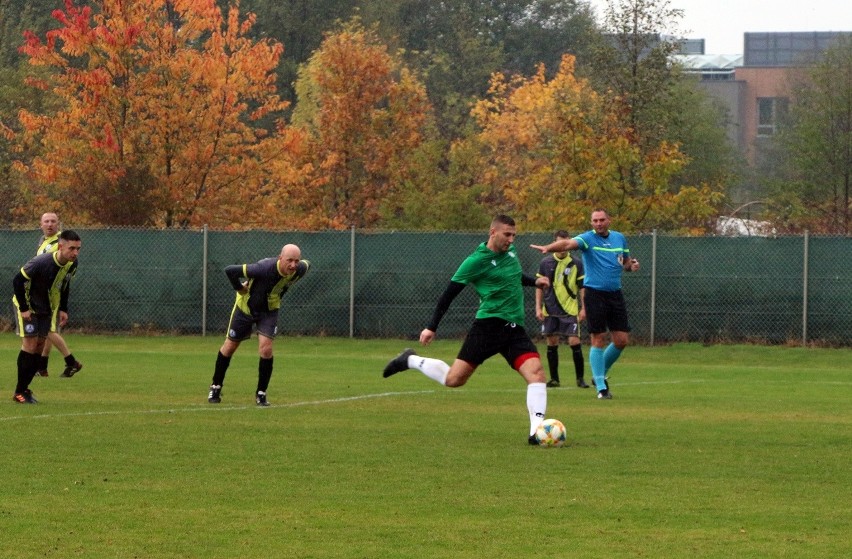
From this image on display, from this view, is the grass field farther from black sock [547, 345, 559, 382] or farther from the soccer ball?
black sock [547, 345, 559, 382]

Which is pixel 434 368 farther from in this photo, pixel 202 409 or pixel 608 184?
pixel 608 184

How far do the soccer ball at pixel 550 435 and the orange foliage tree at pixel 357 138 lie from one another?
2967 centimetres

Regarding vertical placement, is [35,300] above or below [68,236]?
below

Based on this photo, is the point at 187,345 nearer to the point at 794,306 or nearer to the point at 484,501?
the point at 794,306

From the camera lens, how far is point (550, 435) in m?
12.1

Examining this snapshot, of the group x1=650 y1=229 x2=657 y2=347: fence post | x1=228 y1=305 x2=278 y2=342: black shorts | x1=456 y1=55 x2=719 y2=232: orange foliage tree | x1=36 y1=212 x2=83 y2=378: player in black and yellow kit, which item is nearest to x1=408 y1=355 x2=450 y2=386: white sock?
x1=228 y1=305 x2=278 y2=342: black shorts

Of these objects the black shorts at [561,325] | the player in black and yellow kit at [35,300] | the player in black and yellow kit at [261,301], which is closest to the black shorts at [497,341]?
the player in black and yellow kit at [261,301]

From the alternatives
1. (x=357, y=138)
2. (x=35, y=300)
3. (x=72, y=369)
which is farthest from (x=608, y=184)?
(x=35, y=300)

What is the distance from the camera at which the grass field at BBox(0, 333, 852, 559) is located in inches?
316

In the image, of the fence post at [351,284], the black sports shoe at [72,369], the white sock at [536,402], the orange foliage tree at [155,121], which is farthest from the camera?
the orange foliage tree at [155,121]

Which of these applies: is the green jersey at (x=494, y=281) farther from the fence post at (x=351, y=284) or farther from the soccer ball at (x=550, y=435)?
the fence post at (x=351, y=284)

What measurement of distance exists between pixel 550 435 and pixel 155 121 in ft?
87.5

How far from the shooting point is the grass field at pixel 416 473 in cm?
802

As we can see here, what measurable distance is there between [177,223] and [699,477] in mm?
28342
